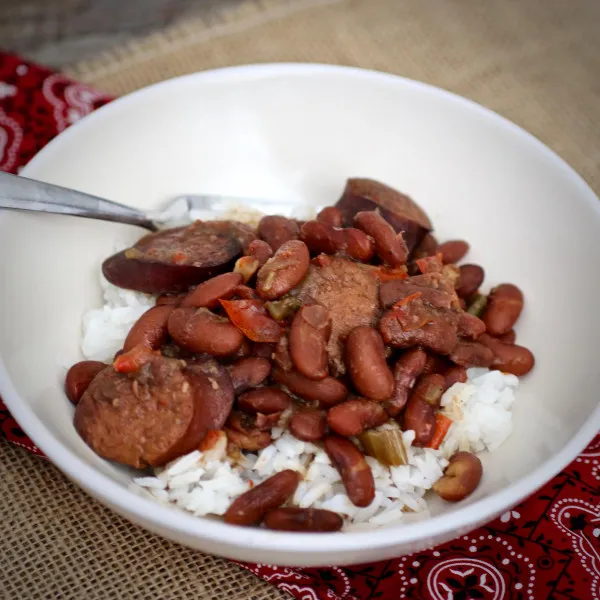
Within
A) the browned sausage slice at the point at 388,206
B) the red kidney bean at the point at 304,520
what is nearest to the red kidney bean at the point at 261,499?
the red kidney bean at the point at 304,520

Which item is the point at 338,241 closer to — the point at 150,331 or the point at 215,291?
the point at 215,291

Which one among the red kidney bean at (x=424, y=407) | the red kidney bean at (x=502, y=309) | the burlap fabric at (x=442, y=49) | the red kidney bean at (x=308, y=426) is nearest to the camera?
the red kidney bean at (x=308, y=426)

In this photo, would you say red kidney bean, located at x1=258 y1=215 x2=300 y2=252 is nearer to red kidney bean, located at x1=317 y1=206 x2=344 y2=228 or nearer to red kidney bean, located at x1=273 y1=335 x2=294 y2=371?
red kidney bean, located at x1=317 y1=206 x2=344 y2=228

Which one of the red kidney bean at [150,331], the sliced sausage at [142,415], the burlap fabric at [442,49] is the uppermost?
the burlap fabric at [442,49]

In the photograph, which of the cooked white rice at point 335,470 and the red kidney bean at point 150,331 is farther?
the red kidney bean at point 150,331

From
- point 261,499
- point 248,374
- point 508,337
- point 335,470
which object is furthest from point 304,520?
point 508,337

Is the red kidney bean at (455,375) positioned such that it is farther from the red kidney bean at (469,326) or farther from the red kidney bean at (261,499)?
the red kidney bean at (261,499)
